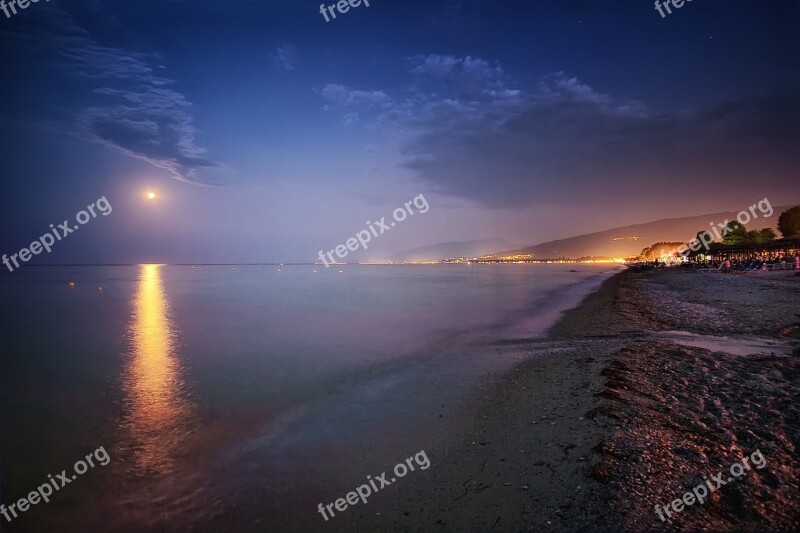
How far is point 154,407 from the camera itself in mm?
8852

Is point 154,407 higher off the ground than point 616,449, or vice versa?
point 154,407

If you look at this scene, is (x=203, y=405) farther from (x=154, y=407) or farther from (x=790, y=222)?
(x=790, y=222)

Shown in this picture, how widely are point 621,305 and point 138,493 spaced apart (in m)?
24.7

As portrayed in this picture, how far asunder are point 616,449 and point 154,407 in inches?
387

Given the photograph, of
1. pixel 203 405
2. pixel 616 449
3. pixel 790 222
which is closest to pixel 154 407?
pixel 203 405

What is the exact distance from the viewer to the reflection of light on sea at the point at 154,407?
257 inches

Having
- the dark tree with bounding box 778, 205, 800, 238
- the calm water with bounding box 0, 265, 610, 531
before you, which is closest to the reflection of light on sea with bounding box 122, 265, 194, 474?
the calm water with bounding box 0, 265, 610, 531

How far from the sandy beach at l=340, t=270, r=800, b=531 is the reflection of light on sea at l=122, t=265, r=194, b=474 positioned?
408cm

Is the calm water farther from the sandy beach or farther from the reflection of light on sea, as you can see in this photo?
the sandy beach

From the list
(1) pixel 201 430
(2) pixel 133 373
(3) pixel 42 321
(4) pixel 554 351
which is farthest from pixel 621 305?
(3) pixel 42 321

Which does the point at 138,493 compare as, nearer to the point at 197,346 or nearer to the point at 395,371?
the point at 395,371

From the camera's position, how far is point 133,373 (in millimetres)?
11711

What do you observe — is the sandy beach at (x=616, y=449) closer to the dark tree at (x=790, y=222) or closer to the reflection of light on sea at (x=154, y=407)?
the reflection of light on sea at (x=154, y=407)

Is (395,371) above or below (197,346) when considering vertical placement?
below
